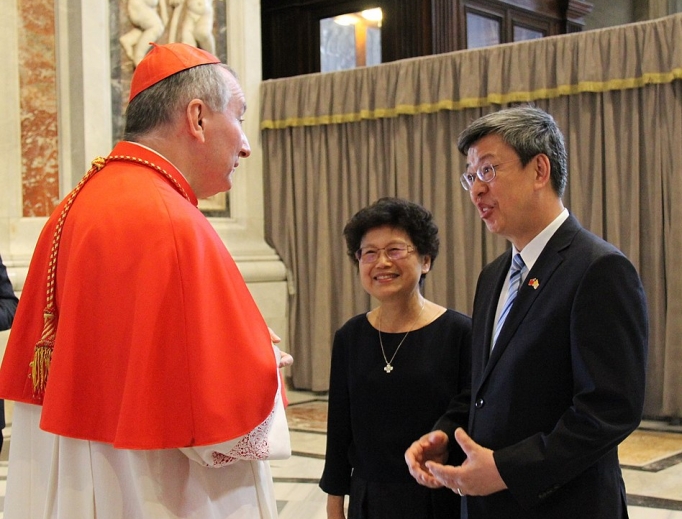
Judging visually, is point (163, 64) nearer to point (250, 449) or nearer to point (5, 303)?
point (250, 449)

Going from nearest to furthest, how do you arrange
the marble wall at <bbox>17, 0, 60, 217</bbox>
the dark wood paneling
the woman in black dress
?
1. the woman in black dress
2. the marble wall at <bbox>17, 0, 60, 217</bbox>
3. the dark wood paneling

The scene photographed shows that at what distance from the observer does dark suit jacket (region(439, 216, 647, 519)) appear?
190 cm

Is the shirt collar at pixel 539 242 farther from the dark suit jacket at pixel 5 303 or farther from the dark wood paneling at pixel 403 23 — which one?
the dark wood paneling at pixel 403 23

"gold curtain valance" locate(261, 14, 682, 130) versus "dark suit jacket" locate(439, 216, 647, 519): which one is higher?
"gold curtain valance" locate(261, 14, 682, 130)

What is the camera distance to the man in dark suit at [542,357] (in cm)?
191

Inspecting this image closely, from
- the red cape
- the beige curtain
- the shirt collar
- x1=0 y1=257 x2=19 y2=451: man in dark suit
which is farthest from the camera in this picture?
the beige curtain

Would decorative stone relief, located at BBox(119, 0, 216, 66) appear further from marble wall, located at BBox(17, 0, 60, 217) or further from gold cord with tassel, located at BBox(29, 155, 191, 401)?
gold cord with tassel, located at BBox(29, 155, 191, 401)

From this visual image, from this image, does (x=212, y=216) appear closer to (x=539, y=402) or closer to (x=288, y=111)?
(x=288, y=111)

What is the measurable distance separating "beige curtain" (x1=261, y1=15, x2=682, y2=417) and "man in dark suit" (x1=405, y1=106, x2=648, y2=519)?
14.7 ft

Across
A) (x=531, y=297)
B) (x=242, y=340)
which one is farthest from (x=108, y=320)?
(x=531, y=297)

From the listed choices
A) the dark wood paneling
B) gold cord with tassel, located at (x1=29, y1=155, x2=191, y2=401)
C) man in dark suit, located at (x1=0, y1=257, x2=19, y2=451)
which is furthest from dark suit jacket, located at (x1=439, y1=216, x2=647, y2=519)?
the dark wood paneling

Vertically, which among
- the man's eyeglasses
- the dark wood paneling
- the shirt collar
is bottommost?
the man's eyeglasses

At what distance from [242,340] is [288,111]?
653 cm

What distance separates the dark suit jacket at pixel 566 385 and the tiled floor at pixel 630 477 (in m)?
2.43
